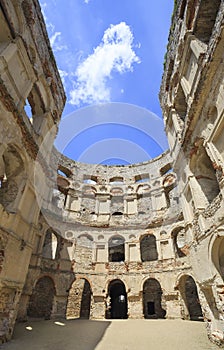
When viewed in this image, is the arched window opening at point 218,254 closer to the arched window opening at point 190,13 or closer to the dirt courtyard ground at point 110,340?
the dirt courtyard ground at point 110,340

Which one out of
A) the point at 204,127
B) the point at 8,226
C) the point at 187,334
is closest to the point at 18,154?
the point at 8,226

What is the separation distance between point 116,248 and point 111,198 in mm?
5007

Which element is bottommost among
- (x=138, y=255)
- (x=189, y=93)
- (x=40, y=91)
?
(x=138, y=255)

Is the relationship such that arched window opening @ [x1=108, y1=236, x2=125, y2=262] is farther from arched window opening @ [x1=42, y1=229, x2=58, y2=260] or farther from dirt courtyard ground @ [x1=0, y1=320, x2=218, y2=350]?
dirt courtyard ground @ [x1=0, y1=320, x2=218, y2=350]

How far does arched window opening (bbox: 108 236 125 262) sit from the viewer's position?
17.6 metres

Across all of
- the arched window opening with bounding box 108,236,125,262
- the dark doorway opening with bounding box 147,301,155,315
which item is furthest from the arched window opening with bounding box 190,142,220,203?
the dark doorway opening with bounding box 147,301,155,315

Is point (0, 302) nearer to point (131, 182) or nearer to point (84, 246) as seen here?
point (84, 246)

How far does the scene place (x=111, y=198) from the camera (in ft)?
68.5

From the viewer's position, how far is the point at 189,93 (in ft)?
27.4

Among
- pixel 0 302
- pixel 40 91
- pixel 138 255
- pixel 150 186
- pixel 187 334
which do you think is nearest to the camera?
pixel 0 302

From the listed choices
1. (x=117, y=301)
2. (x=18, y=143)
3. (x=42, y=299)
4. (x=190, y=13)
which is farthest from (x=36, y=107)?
(x=117, y=301)

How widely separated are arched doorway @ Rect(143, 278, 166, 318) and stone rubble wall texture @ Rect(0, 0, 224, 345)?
0.35ft

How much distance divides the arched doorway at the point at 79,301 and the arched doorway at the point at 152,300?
4.75 m

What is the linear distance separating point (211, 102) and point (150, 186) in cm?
1427
